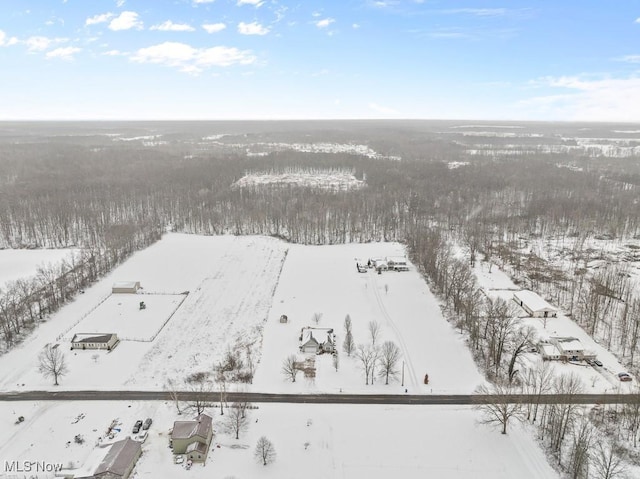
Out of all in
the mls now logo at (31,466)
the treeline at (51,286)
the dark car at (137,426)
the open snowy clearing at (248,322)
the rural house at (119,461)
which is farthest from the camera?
the treeline at (51,286)

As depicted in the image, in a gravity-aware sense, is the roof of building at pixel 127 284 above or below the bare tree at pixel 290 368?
above

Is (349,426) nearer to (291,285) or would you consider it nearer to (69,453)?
(69,453)

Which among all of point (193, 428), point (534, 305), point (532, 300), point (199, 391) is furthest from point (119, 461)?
point (532, 300)

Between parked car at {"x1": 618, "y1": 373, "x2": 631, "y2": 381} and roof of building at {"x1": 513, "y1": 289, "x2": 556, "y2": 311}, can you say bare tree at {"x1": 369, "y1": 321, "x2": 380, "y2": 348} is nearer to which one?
roof of building at {"x1": 513, "y1": 289, "x2": 556, "y2": 311}

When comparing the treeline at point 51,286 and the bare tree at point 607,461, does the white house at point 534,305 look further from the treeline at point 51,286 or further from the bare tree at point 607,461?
the treeline at point 51,286

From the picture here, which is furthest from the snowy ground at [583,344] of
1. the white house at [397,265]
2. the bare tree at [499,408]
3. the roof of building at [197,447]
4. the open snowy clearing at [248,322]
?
the roof of building at [197,447]

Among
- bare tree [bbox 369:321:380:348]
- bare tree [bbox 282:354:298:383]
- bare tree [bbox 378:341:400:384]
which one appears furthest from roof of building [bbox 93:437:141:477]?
bare tree [bbox 369:321:380:348]

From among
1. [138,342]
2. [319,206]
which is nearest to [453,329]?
[138,342]

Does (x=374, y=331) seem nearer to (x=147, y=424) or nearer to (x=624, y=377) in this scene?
(x=624, y=377)
